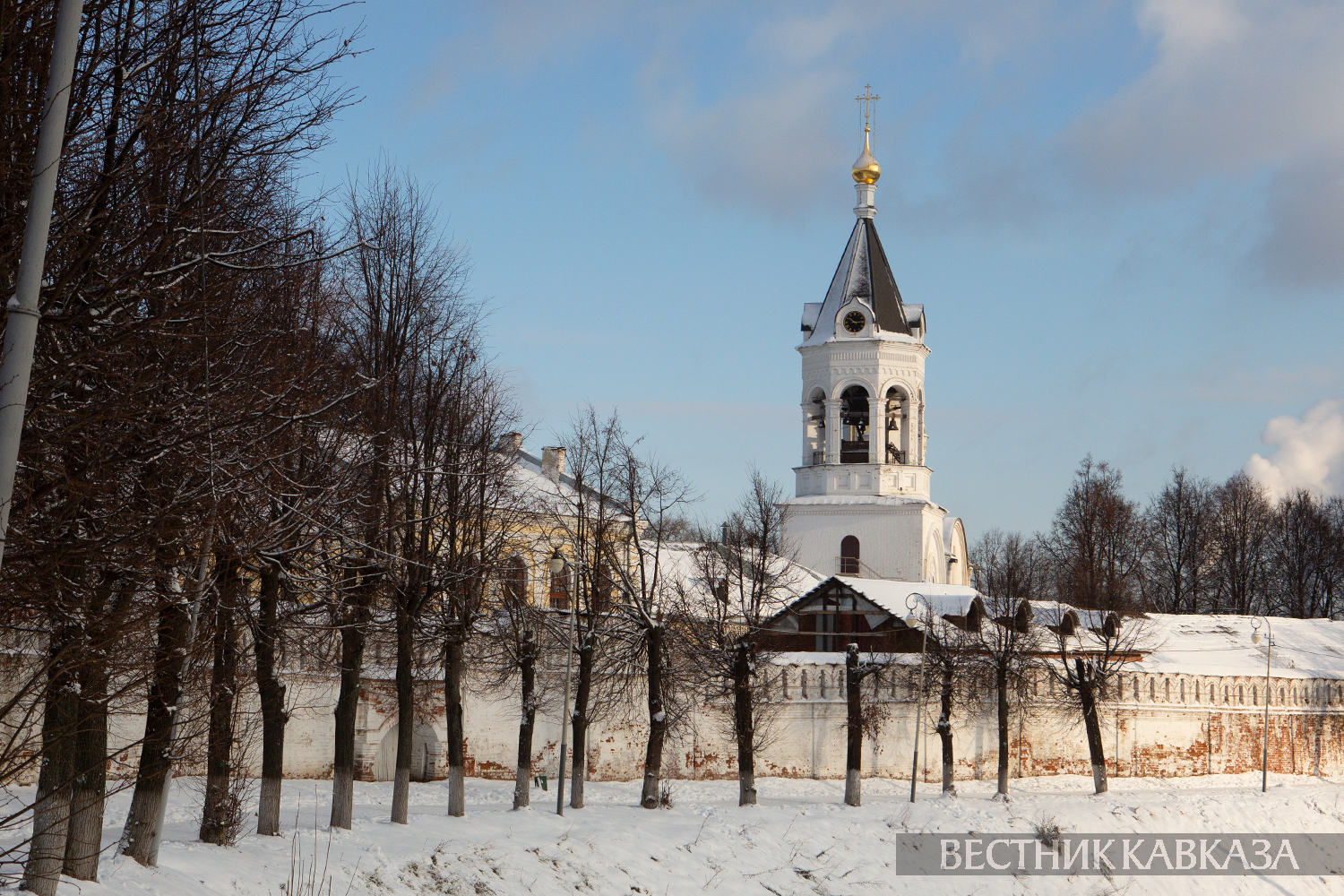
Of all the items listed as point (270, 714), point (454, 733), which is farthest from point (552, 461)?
point (270, 714)

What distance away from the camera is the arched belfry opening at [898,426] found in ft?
162

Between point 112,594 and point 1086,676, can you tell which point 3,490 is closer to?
point 112,594

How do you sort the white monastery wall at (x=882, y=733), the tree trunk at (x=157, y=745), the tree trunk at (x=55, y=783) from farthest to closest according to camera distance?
the white monastery wall at (x=882, y=733) < the tree trunk at (x=157, y=745) < the tree trunk at (x=55, y=783)

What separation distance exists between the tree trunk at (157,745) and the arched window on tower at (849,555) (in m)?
37.2

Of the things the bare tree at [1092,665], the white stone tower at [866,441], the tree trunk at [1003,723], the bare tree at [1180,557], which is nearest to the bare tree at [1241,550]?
the bare tree at [1180,557]

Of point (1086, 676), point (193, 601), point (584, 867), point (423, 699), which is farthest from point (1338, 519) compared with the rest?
point (193, 601)

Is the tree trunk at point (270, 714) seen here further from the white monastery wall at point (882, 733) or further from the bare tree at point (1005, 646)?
the bare tree at point (1005, 646)

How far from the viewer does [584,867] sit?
20.0 meters

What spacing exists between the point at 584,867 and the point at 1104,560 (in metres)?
43.8

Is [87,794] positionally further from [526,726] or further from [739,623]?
[739,623]

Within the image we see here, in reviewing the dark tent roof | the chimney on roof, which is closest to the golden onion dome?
the dark tent roof

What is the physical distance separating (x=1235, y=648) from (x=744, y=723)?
79.5 feet

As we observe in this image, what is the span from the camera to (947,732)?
3020cm

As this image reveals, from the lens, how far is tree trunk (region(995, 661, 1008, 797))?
29500 mm
